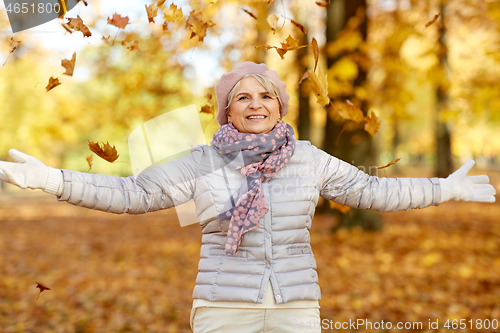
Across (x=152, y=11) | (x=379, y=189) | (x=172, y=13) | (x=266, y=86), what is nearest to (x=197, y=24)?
(x=172, y=13)

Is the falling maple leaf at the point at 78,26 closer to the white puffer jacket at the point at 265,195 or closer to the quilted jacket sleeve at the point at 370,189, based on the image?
the white puffer jacket at the point at 265,195

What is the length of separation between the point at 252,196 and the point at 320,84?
0.83m

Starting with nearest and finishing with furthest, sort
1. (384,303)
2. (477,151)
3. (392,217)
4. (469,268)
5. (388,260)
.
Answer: (384,303), (469,268), (388,260), (392,217), (477,151)

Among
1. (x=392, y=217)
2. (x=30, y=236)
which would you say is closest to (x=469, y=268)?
(x=392, y=217)

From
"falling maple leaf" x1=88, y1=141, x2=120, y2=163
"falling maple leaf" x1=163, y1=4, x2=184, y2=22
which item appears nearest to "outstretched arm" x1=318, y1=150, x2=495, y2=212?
"falling maple leaf" x1=88, y1=141, x2=120, y2=163

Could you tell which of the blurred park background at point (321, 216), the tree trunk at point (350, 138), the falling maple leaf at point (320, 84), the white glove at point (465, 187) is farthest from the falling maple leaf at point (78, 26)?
the tree trunk at point (350, 138)

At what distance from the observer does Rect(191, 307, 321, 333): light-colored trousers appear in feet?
6.24

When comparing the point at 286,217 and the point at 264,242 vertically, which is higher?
the point at 286,217

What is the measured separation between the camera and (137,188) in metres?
1.90

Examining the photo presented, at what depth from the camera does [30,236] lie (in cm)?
1059

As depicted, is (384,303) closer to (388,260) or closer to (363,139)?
(388,260)

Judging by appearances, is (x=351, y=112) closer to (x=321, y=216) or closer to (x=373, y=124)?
(x=373, y=124)

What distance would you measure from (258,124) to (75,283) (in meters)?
5.53

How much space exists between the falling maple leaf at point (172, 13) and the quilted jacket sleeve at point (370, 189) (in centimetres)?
121
